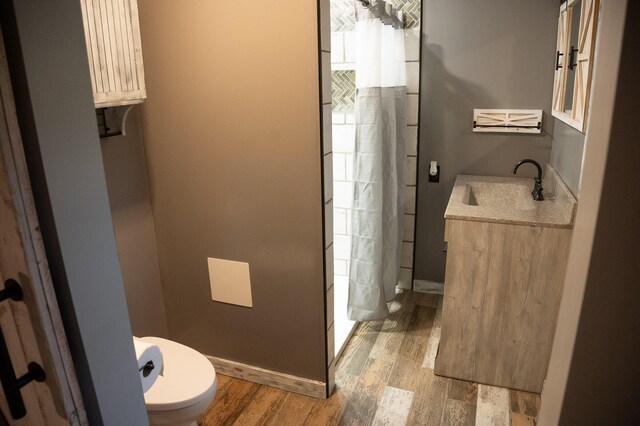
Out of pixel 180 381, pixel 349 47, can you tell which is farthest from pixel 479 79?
pixel 180 381

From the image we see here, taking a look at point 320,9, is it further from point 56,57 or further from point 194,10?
point 56,57

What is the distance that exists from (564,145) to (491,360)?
1284mm

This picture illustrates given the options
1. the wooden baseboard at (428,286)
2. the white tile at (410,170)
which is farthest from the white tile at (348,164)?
the wooden baseboard at (428,286)

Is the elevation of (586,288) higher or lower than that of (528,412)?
higher

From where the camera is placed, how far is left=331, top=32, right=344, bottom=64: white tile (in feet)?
10.5

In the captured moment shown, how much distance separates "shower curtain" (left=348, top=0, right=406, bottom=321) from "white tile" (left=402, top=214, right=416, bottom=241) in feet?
0.96

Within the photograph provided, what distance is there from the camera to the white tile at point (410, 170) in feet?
10.7

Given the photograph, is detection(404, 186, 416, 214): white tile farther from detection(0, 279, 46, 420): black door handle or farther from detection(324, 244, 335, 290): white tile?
detection(0, 279, 46, 420): black door handle

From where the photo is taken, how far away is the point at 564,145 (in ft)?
8.37

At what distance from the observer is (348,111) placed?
3357 mm

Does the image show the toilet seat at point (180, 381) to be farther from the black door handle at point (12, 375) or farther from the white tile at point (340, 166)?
the white tile at point (340, 166)

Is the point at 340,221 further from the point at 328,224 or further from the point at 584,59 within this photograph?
the point at 584,59

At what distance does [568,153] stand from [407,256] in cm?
141

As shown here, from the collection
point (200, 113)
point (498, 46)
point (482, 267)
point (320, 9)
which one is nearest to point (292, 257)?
point (200, 113)
